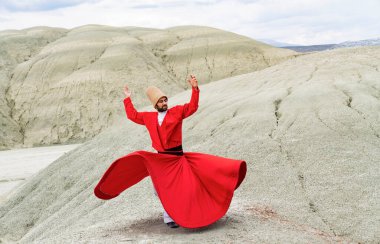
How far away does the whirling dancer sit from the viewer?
5324 millimetres

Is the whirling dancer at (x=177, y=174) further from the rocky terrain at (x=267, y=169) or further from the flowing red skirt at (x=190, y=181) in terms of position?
the rocky terrain at (x=267, y=169)

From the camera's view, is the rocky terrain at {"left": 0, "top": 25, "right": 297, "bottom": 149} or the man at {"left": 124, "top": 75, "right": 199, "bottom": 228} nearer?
the man at {"left": 124, "top": 75, "right": 199, "bottom": 228}

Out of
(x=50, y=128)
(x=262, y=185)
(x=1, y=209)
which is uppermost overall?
(x=262, y=185)

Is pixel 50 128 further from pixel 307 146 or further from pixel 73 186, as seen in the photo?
pixel 307 146

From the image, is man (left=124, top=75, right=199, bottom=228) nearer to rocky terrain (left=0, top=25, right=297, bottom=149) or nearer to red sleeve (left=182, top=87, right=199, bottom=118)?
red sleeve (left=182, top=87, right=199, bottom=118)

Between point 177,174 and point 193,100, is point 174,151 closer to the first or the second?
point 177,174

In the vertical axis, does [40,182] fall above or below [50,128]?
above

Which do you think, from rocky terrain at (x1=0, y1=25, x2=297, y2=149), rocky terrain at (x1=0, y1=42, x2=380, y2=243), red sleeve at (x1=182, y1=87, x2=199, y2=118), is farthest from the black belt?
rocky terrain at (x1=0, y1=25, x2=297, y2=149)

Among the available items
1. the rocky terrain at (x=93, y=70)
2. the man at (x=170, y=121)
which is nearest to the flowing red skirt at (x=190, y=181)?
the man at (x=170, y=121)

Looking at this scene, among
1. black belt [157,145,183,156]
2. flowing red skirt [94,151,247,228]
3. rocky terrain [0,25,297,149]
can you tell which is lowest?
rocky terrain [0,25,297,149]

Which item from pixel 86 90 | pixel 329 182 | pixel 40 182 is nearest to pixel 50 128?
pixel 86 90

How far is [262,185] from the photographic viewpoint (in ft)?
26.3

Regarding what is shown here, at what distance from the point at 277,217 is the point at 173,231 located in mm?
1565

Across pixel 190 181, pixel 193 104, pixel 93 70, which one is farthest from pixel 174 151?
pixel 93 70
